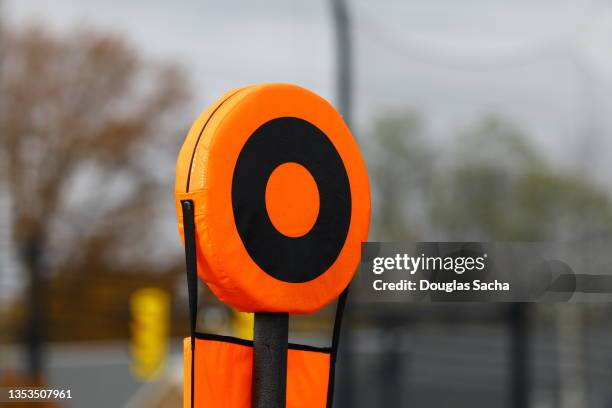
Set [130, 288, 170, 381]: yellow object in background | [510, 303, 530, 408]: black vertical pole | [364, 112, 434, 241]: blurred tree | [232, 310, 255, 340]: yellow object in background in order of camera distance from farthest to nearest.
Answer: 1. [130, 288, 170, 381]: yellow object in background
2. [232, 310, 255, 340]: yellow object in background
3. [364, 112, 434, 241]: blurred tree
4. [510, 303, 530, 408]: black vertical pole

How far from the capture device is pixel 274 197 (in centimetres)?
138

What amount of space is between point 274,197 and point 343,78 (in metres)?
3.02

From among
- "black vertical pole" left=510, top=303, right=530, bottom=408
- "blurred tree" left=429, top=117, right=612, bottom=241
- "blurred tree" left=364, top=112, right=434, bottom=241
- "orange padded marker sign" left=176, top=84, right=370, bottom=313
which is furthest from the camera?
"blurred tree" left=429, top=117, right=612, bottom=241

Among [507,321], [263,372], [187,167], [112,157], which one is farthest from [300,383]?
[112,157]

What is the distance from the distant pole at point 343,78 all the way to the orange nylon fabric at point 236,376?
9.17ft

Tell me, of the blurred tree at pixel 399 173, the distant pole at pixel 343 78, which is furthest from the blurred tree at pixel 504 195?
the distant pole at pixel 343 78

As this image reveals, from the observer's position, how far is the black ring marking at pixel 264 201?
1.36 m

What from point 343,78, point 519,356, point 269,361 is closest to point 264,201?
point 269,361

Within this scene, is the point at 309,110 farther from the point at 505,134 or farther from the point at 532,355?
the point at 505,134

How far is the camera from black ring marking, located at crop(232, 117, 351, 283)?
4.45 feet

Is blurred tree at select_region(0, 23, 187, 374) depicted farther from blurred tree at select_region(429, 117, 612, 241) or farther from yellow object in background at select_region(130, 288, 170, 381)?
blurred tree at select_region(429, 117, 612, 241)

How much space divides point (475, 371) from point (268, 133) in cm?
387

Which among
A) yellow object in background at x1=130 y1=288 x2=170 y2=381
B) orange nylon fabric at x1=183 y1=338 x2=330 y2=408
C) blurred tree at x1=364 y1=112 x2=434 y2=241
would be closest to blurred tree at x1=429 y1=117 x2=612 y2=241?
blurred tree at x1=364 y1=112 x2=434 y2=241

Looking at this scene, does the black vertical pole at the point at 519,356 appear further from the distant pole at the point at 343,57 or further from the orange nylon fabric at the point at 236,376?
the orange nylon fabric at the point at 236,376
